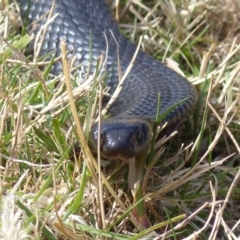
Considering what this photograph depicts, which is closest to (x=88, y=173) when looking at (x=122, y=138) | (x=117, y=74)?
(x=122, y=138)

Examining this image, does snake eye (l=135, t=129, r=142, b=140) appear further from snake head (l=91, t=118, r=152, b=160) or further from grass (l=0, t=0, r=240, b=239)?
grass (l=0, t=0, r=240, b=239)

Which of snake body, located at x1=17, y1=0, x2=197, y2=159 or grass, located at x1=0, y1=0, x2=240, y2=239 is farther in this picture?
snake body, located at x1=17, y1=0, x2=197, y2=159

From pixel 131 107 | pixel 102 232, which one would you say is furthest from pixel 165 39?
pixel 102 232

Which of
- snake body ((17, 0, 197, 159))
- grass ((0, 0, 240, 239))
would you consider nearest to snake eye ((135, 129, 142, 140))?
snake body ((17, 0, 197, 159))

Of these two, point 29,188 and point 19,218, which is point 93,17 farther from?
point 19,218

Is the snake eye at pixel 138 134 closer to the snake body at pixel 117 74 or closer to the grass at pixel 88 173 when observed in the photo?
the snake body at pixel 117 74

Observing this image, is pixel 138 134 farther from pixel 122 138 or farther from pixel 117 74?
pixel 117 74
